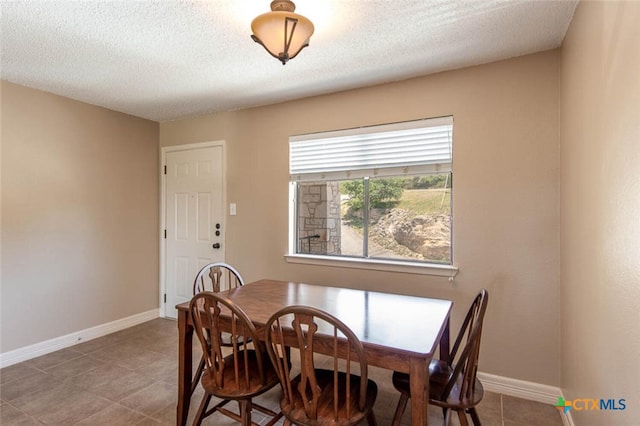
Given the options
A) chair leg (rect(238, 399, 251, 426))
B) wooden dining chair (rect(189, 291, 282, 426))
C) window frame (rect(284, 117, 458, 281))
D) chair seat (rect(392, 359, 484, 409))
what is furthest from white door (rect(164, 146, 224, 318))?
chair seat (rect(392, 359, 484, 409))

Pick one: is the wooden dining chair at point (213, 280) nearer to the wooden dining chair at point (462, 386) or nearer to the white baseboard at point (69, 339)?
the wooden dining chair at point (462, 386)

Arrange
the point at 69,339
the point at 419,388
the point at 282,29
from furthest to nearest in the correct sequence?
1. the point at 69,339
2. the point at 282,29
3. the point at 419,388

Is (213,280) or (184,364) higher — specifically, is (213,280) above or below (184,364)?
above

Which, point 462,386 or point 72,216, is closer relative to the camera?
point 462,386

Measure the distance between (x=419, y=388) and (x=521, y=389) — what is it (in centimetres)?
143

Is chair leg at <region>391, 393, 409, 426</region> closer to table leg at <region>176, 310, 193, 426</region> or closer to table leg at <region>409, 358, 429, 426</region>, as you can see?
table leg at <region>409, 358, 429, 426</region>

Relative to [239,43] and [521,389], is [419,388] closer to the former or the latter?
[521,389]

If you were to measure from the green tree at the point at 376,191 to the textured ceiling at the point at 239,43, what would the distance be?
820mm

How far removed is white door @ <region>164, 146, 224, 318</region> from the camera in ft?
11.9

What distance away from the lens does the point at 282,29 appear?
155cm

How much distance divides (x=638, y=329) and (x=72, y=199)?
401cm

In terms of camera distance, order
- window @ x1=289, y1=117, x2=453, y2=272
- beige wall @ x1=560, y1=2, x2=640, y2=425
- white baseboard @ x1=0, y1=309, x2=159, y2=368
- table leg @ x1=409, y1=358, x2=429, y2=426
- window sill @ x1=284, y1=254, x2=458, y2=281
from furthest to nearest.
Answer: white baseboard @ x1=0, y1=309, x2=159, y2=368, window @ x1=289, y1=117, x2=453, y2=272, window sill @ x1=284, y1=254, x2=458, y2=281, table leg @ x1=409, y1=358, x2=429, y2=426, beige wall @ x1=560, y1=2, x2=640, y2=425

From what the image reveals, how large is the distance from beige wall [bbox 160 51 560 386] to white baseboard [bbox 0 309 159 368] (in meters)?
2.41

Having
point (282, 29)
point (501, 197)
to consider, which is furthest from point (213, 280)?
point (501, 197)
